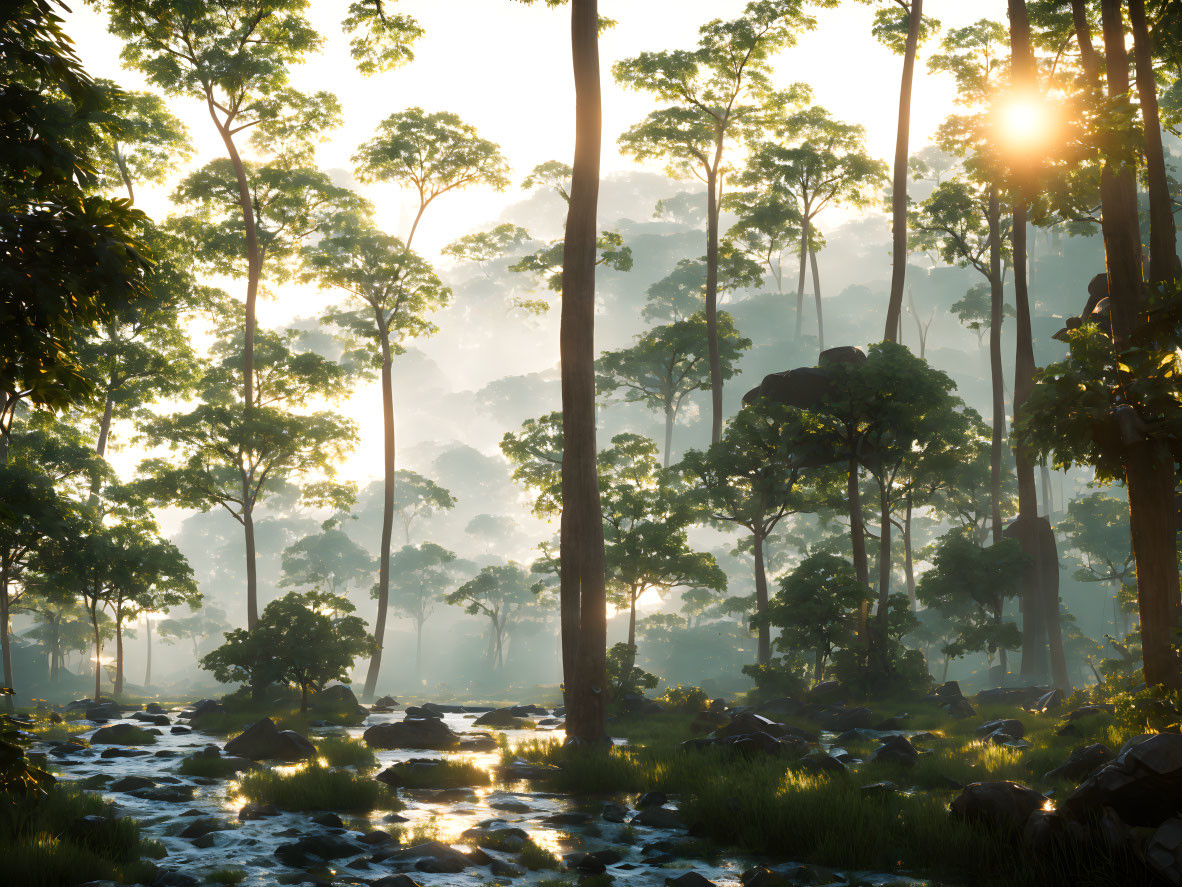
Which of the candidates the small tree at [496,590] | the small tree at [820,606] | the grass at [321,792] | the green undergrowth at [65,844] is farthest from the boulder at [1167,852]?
the small tree at [496,590]

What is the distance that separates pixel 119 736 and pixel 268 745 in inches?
180

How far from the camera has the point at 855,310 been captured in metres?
84.6

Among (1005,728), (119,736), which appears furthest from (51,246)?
(1005,728)

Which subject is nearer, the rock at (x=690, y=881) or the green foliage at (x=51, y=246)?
the green foliage at (x=51, y=246)

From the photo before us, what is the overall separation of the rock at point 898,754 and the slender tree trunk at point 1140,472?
2920mm

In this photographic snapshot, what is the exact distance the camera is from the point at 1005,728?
13.6m

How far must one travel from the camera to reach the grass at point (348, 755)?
11.9 metres

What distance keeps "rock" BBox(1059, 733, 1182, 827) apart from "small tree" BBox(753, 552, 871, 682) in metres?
14.9

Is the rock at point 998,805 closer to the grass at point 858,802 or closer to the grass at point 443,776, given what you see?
the grass at point 858,802

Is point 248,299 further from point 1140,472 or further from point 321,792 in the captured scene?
point 1140,472

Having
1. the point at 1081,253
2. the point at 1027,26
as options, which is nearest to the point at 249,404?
the point at 1027,26

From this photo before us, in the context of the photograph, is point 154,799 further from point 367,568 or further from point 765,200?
point 367,568

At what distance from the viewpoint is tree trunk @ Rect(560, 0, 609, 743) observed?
12.8 m

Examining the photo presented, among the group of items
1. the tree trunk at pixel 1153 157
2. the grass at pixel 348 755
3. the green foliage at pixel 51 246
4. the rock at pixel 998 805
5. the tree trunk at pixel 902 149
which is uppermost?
the tree trunk at pixel 902 149
